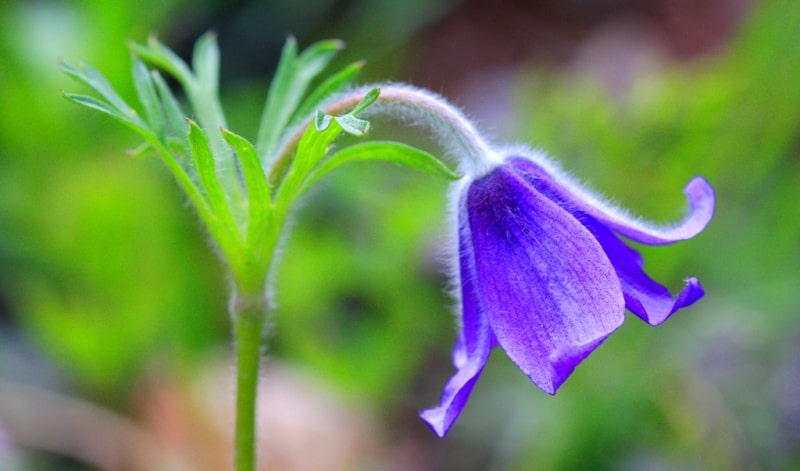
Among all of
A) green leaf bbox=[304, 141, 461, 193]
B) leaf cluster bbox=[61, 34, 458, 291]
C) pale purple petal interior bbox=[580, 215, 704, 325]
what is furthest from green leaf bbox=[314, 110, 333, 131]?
pale purple petal interior bbox=[580, 215, 704, 325]

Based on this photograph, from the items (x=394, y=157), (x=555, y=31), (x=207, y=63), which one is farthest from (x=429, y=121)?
(x=555, y=31)

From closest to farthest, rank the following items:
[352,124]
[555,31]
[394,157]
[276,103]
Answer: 1. [352,124]
2. [394,157]
3. [276,103]
4. [555,31]

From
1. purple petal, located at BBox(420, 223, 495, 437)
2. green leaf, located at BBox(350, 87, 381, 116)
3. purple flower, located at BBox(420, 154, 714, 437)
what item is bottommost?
purple petal, located at BBox(420, 223, 495, 437)

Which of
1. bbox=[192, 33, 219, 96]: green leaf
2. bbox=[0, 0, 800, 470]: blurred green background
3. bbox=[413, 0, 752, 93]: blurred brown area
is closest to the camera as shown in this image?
bbox=[192, 33, 219, 96]: green leaf

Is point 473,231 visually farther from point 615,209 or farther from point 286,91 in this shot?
point 286,91

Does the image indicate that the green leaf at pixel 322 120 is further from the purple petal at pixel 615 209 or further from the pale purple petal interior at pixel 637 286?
the pale purple petal interior at pixel 637 286

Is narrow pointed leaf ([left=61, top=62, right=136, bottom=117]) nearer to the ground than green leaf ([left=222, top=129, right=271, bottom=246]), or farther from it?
farther from it

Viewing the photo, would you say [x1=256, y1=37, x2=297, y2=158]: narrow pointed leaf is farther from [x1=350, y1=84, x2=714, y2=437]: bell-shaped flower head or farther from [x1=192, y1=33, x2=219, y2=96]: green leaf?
[x1=350, y1=84, x2=714, y2=437]: bell-shaped flower head
